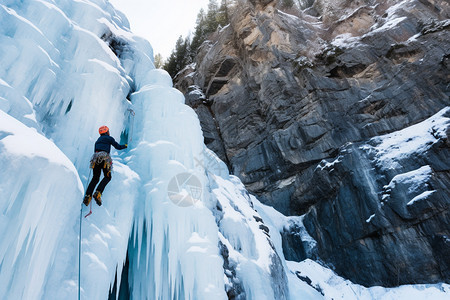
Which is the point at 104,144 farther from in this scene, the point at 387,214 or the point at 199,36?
the point at 199,36

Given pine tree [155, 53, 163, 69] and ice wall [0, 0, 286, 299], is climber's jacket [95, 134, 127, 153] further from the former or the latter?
pine tree [155, 53, 163, 69]

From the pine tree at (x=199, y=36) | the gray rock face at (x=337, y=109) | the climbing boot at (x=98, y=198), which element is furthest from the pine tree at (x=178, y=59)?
the climbing boot at (x=98, y=198)

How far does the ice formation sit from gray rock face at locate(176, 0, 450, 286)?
2.46 m

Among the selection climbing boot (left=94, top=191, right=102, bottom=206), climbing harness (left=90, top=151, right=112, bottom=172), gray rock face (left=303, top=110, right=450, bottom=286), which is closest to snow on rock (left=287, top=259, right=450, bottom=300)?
gray rock face (left=303, top=110, right=450, bottom=286)

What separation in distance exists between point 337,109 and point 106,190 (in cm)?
1324

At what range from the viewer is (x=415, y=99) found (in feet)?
43.3

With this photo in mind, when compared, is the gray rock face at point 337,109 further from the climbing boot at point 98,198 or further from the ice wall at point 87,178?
the climbing boot at point 98,198

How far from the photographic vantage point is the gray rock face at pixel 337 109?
1020cm

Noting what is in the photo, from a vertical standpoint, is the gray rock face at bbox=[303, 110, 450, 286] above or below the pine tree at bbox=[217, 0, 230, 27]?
below

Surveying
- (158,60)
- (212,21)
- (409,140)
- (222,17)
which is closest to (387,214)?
(409,140)

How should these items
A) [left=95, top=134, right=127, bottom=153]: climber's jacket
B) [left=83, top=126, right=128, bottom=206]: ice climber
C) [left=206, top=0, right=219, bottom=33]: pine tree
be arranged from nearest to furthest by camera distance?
1. [left=83, top=126, right=128, bottom=206]: ice climber
2. [left=95, top=134, right=127, bottom=153]: climber's jacket
3. [left=206, top=0, right=219, bottom=33]: pine tree

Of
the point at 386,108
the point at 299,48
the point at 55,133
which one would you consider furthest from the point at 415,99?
the point at 55,133

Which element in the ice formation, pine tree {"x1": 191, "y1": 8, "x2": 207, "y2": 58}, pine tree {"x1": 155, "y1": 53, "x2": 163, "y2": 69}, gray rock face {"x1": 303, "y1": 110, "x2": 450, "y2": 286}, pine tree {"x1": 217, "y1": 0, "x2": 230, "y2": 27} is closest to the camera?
the ice formation

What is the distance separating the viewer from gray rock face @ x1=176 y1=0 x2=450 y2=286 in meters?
10.2
